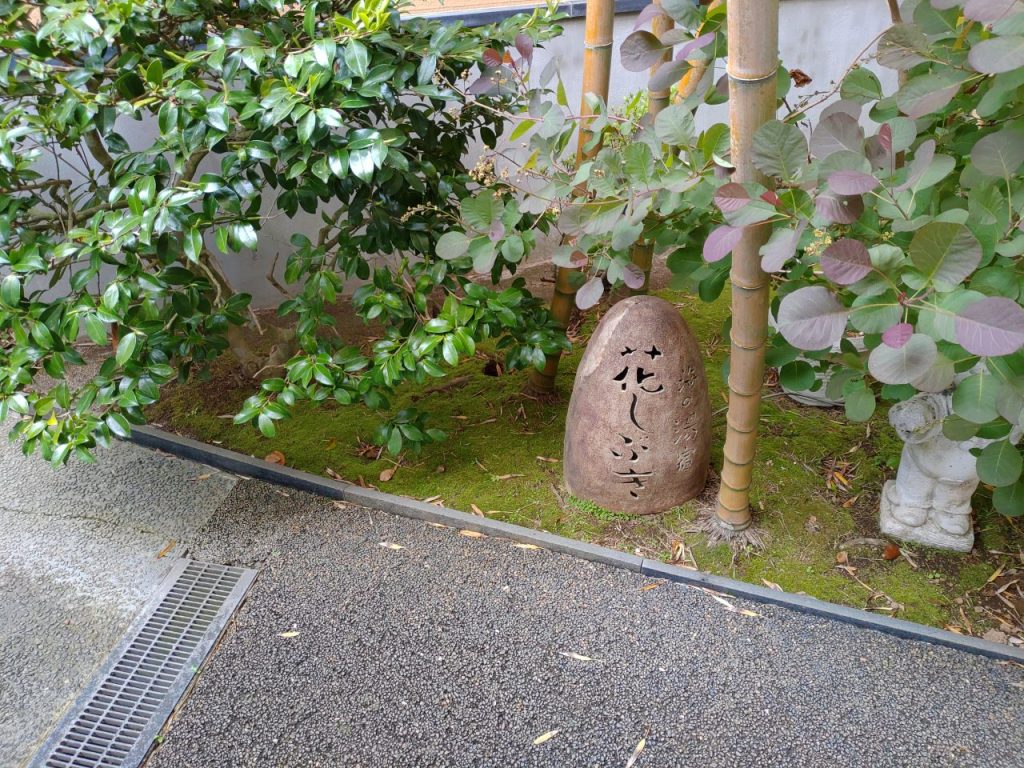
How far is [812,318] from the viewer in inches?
53.2

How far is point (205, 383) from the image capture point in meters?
3.27

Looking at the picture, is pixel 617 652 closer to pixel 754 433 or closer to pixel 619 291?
pixel 754 433

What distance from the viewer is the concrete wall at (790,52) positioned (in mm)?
3680

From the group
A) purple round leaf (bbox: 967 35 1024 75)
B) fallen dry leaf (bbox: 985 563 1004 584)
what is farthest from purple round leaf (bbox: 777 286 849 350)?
fallen dry leaf (bbox: 985 563 1004 584)

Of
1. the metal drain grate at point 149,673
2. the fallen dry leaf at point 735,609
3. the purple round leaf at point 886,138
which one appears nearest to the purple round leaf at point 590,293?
the purple round leaf at point 886,138

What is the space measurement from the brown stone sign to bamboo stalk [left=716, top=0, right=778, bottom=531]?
158 millimetres

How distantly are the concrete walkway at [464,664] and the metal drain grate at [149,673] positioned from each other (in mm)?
54

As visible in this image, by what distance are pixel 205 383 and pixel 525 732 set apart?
2183 mm

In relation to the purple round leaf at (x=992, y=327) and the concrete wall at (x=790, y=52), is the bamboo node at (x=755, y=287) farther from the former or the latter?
the concrete wall at (x=790, y=52)

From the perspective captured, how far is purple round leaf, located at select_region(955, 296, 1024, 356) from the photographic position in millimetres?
1134

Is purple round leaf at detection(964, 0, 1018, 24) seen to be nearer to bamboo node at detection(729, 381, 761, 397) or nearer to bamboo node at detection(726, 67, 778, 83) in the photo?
bamboo node at detection(726, 67, 778, 83)

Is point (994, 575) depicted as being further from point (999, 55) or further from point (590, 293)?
point (999, 55)

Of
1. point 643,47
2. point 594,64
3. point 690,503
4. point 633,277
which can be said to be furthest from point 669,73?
point 690,503

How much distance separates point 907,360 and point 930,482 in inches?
44.0
